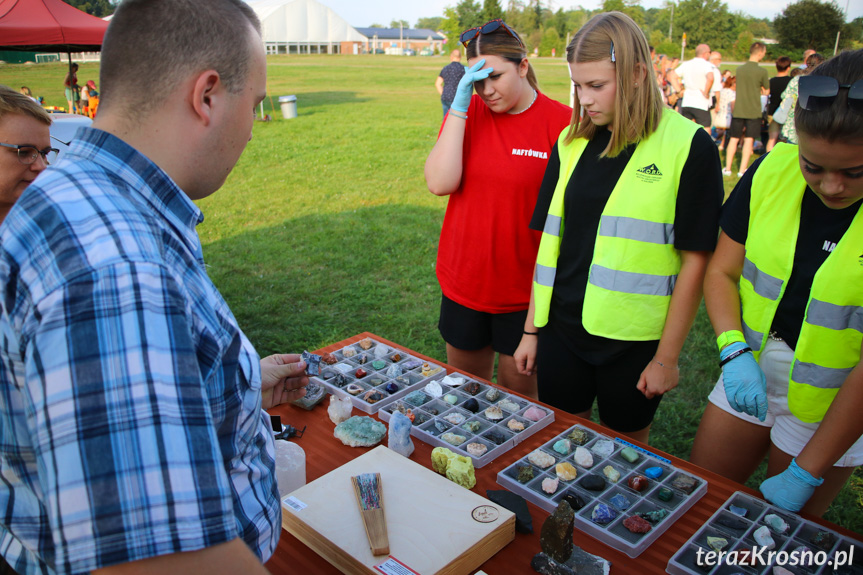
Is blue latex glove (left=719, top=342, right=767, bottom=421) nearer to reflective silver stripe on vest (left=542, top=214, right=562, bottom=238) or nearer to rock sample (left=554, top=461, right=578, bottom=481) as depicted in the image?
rock sample (left=554, top=461, right=578, bottom=481)

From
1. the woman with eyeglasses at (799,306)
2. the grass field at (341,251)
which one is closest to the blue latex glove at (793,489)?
the woman with eyeglasses at (799,306)

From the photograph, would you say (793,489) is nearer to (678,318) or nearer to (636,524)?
(636,524)

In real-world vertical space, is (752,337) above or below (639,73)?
below

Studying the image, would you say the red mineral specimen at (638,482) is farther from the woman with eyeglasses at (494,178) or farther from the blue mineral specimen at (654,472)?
the woman with eyeglasses at (494,178)

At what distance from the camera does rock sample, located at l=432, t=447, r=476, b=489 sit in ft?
5.12

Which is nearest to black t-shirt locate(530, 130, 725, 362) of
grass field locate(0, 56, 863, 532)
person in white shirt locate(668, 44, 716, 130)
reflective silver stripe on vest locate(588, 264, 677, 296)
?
reflective silver stripe on vest locate(588, 264, 677, 296)

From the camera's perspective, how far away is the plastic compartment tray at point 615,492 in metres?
1.39

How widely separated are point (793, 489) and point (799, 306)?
503mm

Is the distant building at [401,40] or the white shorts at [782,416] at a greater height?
the distant building at [401,40]

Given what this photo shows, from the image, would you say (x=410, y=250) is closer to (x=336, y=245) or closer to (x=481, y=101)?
(x=336, y=245)

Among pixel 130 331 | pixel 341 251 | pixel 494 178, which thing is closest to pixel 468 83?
pixel 494 178

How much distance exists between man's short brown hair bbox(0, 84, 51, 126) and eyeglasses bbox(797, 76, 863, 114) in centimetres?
238

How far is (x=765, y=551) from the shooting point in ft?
4.38

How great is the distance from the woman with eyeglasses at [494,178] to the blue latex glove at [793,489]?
118cm
